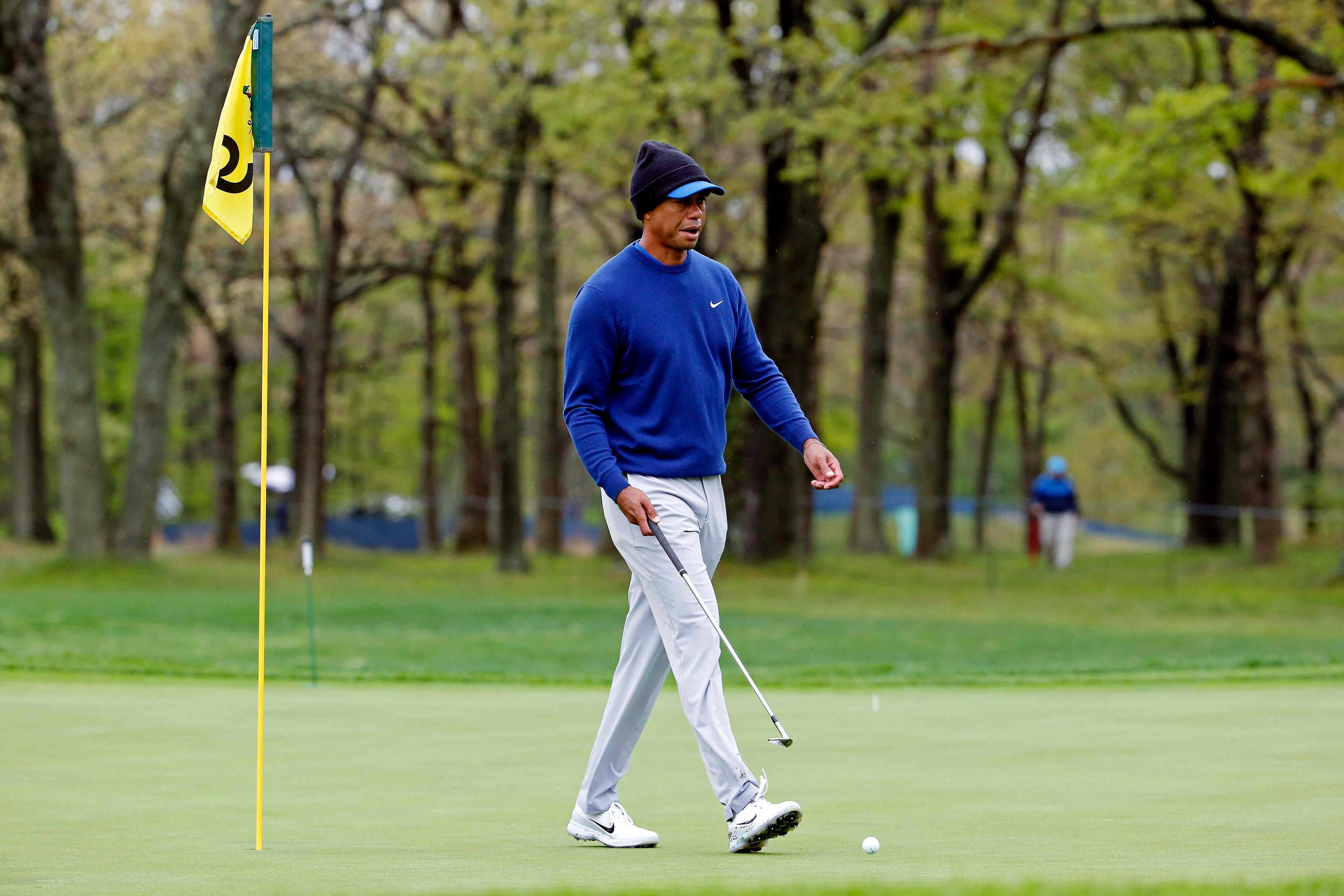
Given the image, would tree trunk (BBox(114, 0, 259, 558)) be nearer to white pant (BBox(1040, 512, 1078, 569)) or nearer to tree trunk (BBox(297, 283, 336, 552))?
tree trunk (BBox(297, 283, 336, 552))

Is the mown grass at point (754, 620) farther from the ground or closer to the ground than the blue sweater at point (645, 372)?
closer to the ground

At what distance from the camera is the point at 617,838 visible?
5754 millimetres

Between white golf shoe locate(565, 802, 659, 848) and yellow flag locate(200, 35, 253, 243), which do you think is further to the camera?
yellow flag locate(200, 35, 253, 243)

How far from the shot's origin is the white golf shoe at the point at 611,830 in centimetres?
575

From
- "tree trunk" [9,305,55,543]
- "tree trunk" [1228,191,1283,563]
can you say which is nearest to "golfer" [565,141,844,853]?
"tree trunk" [1228,191,1283,563]

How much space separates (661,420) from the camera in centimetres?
586

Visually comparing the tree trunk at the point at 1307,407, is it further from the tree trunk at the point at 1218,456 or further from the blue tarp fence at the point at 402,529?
the blue tarp fence at the point at 402,529

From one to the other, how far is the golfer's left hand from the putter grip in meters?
0.52

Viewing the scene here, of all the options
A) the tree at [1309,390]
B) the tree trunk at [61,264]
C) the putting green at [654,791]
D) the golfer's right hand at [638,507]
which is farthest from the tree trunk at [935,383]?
the golfer's right hand at [638,507]

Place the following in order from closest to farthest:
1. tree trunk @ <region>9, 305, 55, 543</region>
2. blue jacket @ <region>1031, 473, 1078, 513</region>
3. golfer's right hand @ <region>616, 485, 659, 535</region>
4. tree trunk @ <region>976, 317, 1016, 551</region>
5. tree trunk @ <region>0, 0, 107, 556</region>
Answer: golfer's right hand @ <region>616, 485, 659, 535</region>, tree trunk @ <region>0, 0, 107, 556</region>, blue jacket @ <region>1031, 473, 1078, 513</region>, tree trunk @ <region>976, 317, 1016, 551</region>, tree trunk @ <region>9, 305, 55, 543</region>

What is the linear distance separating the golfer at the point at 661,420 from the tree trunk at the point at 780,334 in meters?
21.6

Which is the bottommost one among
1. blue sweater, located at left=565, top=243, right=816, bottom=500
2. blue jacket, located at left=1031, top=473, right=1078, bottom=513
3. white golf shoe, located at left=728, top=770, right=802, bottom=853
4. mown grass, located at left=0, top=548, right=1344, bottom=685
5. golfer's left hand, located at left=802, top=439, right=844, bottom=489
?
mown grass, located at left=0, top=548, right=1344, bottom=685

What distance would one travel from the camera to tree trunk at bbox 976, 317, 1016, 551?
41969 mm

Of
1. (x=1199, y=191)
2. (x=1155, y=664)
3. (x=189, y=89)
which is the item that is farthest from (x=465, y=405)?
(x=1155, y=664)
